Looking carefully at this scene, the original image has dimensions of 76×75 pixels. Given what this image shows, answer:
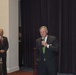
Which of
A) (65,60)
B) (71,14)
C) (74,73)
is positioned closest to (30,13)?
(71,14)

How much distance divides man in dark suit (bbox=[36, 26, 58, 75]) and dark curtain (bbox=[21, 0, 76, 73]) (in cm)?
340

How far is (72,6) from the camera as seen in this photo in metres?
8.09

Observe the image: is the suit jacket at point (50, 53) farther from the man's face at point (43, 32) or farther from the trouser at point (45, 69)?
the man's face at point (43, 32)

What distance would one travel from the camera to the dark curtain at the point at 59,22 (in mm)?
8148

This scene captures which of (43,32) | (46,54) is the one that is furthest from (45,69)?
(43,32)

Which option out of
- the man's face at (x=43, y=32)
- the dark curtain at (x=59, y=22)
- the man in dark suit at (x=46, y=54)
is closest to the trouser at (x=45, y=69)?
the man in dark suit at (x=46, y=54)

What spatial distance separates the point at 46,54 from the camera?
4793mm

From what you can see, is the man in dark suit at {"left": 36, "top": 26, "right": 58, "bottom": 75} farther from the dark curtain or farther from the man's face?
the dark curtain

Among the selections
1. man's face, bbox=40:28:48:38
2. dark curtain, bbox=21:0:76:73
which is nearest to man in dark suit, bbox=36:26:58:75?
man's face, bbox=40:28:48:38

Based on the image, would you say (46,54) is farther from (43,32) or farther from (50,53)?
(43,32)

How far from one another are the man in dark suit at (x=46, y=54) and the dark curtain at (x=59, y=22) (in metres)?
3.40

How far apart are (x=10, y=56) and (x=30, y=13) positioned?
191cm

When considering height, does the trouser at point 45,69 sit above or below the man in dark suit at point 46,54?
below

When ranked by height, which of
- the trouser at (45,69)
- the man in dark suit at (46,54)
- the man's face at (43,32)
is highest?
the man's face at (43,32)
